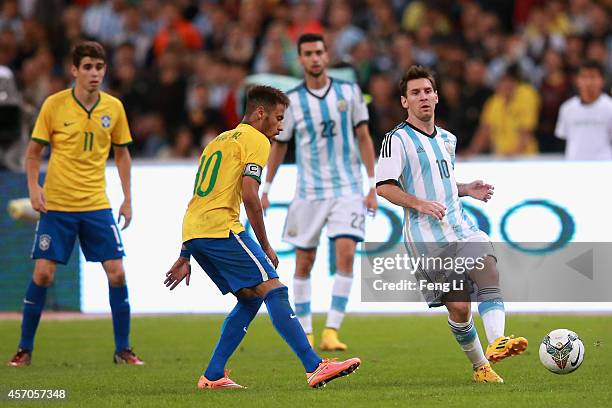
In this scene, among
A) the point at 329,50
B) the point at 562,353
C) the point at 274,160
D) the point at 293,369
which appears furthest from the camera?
the point at 329,50

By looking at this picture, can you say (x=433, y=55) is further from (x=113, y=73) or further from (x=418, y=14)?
(x=113, y=73)

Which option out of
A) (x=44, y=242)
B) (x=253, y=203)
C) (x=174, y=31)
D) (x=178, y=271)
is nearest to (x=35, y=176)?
(x=44, y=242)

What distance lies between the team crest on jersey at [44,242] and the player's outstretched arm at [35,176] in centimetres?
20

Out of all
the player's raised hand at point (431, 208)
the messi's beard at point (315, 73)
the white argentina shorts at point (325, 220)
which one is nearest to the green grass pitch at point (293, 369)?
the white argentina shorts at point (325, 220)

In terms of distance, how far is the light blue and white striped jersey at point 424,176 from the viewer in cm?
833

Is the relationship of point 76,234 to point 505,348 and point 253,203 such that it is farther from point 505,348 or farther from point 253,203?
point 505,348

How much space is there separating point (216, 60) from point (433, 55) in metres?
2.93

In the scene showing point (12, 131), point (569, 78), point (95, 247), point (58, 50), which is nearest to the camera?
point (95, 247)

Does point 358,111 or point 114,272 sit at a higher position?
point 358,111

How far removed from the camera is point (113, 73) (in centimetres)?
1847

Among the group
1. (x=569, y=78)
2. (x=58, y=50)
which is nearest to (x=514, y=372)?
(x=569, y=78)

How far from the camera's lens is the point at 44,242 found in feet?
33.0

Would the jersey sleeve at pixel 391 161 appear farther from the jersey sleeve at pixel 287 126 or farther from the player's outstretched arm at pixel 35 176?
the jersey sleeve at pixel 287 126

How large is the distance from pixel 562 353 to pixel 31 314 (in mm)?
4168
